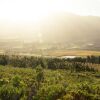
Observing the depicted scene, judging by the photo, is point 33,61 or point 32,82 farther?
point 33,61

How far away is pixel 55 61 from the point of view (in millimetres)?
155625

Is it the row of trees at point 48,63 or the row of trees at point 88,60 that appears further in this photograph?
the row of trees at point 88,60

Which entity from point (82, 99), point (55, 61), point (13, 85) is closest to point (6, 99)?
point (13, 85)

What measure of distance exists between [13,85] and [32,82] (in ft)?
41.5

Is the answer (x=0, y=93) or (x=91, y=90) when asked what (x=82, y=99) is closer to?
(x=91, y=90)

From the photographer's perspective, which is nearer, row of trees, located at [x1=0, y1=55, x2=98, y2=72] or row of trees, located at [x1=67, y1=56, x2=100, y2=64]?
row of trees, located at [x1=0, y1=55, x2=98, y2=72]

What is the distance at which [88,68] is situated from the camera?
140375 mm

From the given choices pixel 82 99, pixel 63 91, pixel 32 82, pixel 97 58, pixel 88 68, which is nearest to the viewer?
pixel 82 99

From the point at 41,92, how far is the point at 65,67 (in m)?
71.5

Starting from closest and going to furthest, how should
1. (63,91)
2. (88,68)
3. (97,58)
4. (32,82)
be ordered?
(63,91)
(32,82)
(88,68)
(97,58)

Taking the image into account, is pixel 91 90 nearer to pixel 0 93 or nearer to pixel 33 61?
pixel 0 93

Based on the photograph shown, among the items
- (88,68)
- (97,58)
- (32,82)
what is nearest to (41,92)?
(32,82)

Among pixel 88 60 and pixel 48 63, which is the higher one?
pixel 88 60

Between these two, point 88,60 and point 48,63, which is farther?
point 88,60
